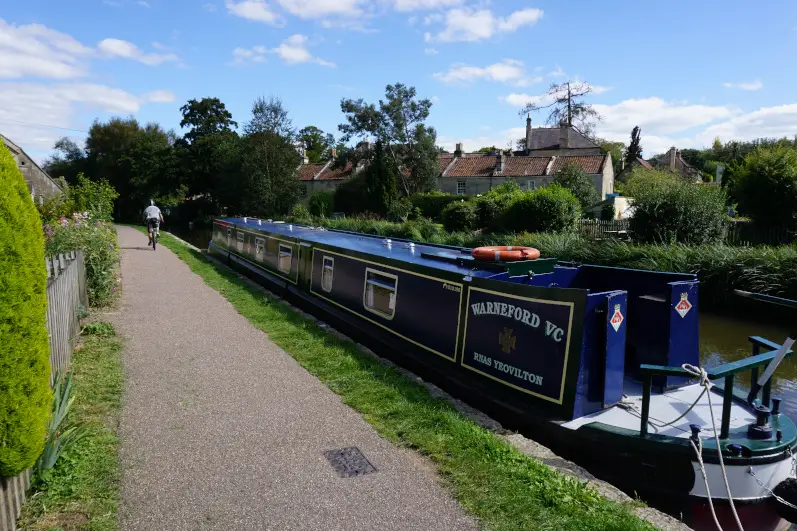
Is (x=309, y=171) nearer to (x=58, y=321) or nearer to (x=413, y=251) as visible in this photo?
(x=413, y=251)

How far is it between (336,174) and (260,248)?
32160 mm

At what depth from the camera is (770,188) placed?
53.5 feet

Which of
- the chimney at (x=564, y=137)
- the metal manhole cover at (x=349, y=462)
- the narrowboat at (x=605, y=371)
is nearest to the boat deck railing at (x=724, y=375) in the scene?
the narrowboat at (x=605, y=371)

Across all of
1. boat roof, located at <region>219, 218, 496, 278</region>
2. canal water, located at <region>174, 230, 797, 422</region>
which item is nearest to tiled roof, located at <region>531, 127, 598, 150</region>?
canal water, located at <region>174, 230, 797, 422</region>

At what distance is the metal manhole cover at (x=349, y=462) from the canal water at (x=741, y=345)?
17.3ft

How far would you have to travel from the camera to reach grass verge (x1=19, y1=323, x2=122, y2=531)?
3133 mm

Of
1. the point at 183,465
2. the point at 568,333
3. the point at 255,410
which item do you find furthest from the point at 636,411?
the point at 183,465

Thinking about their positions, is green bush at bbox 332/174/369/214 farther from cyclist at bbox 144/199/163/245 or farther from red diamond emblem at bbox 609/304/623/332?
red diamond emblem at bbox 609/304/623/332

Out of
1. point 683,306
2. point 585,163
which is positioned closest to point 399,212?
point 585,163

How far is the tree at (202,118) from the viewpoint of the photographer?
4503 cm

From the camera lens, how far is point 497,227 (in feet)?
62.6

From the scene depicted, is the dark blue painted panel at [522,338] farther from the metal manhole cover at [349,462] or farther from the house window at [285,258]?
the house window at [285,258]

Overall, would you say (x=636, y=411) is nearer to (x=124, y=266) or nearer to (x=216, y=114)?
(x=124, y=266)

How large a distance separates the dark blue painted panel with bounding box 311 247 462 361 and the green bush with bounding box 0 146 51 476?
3.77m
